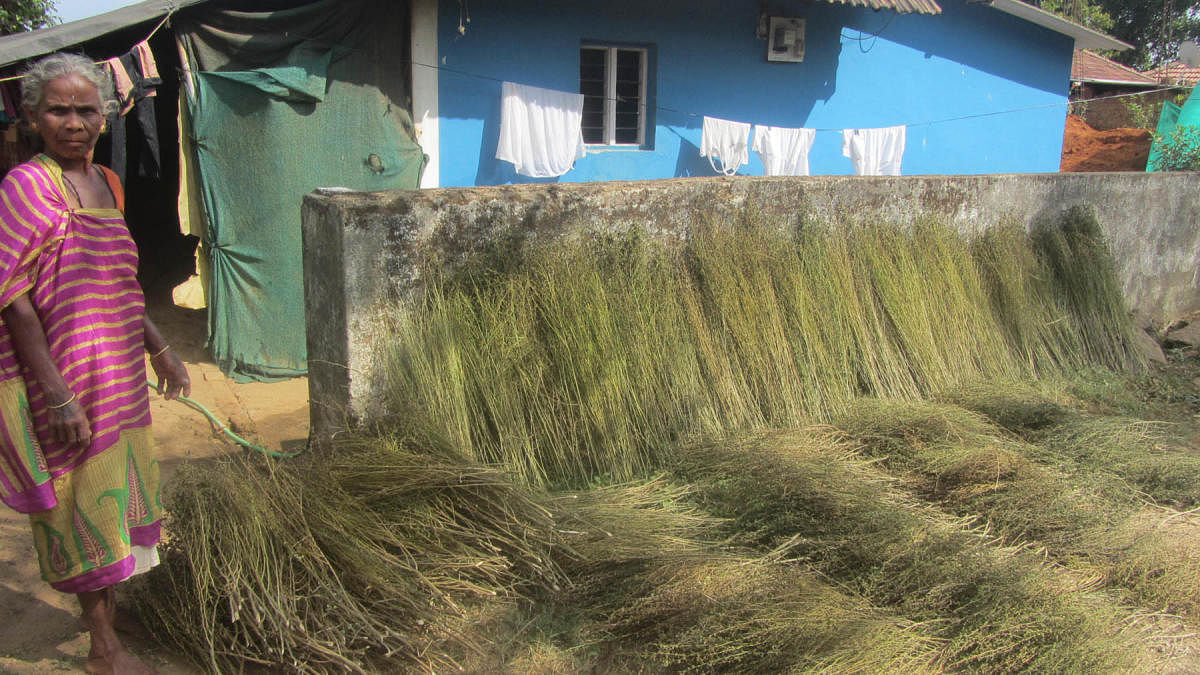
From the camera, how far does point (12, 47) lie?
14.3 feet

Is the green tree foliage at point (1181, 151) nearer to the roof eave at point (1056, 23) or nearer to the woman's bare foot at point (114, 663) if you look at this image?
the roof eave at point (1056, 23)

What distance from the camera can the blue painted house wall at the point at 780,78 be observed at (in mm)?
6391

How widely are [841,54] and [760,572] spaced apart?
6925mm

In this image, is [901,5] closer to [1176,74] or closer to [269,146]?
[269,146]

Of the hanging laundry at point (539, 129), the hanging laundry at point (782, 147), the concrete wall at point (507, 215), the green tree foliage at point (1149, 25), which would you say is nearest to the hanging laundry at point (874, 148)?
the hanging laundry at point (782, 147)

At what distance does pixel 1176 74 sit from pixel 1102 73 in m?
3.40

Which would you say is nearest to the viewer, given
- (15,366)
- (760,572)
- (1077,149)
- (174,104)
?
(15,366)

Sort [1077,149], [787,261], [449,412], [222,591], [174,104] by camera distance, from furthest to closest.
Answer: [1077,149]
[174,104]
[787,261]
[449,412]
[222,591]

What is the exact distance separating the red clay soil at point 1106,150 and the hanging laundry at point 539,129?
1209cm

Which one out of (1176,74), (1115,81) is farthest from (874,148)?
(1176,74)

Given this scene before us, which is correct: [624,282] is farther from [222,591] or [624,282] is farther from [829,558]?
[222,591]

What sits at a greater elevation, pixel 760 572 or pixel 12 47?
pixel 12 47

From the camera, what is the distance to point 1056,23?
896 centimetres

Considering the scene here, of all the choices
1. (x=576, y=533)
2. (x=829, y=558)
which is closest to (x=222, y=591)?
(x=576, y=533)
